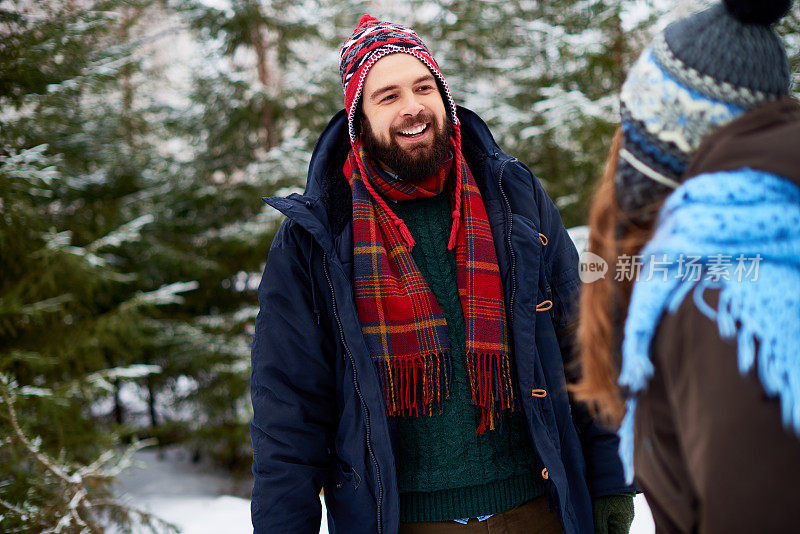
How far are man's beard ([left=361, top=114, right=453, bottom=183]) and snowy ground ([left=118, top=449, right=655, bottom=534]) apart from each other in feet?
7.43

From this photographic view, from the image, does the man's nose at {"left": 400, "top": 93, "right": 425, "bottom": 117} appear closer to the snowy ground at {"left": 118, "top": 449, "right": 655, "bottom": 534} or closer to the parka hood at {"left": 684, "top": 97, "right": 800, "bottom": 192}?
the parka hood at {"left": 684, "top": 97, "right": 800, "bottom": 192}

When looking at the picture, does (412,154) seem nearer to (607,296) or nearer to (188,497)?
(607,296)

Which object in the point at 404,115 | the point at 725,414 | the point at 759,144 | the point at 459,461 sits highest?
the point at 404,115

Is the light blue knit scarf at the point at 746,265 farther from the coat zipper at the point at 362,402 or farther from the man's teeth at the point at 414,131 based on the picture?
the man's teeth at the point at 414,131

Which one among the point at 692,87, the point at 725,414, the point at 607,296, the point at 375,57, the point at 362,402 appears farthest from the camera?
the point at 375,57

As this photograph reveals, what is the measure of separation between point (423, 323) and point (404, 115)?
0.77 meters

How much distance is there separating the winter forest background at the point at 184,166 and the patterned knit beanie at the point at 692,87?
3817 millimetres

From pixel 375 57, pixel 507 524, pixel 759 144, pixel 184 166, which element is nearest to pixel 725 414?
pixel 759 144

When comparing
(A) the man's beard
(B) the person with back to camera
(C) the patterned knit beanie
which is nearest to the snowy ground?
(A) the man's beard

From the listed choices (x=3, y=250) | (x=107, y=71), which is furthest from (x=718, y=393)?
(x=107, y=71)

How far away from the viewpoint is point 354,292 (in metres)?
1.87

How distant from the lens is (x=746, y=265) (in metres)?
0.76

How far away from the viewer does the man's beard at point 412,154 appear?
2.05m

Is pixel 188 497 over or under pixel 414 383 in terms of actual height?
under
